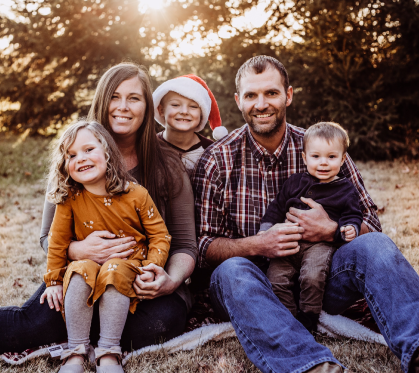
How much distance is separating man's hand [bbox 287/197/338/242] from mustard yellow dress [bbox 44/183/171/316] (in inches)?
33.2

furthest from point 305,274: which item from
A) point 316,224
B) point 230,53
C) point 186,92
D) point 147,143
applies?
point 230,53

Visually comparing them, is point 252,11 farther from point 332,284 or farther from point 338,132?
point 332,284

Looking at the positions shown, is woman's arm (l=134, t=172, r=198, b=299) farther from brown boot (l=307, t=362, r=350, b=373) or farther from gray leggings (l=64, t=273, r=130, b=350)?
brown boot (l=307, t=362, r=350, b=373)

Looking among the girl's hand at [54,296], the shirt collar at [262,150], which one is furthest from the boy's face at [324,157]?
the girl's hand at [54,296]

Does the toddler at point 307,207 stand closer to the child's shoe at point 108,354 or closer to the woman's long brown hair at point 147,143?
the woman's long brown hair at point 147,143

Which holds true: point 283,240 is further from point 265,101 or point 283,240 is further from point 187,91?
point 187,91

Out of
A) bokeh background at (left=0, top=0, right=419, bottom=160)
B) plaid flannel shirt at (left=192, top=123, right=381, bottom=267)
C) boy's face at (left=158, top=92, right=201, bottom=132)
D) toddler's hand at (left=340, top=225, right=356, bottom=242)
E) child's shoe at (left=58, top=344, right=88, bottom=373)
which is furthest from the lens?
bokeh background at (left=0, top=0, right=419, bottom=160)

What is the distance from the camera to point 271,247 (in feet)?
7.77

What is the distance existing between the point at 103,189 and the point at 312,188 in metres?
1.35

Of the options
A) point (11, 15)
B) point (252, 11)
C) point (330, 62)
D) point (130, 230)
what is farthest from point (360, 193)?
point (11, 15)

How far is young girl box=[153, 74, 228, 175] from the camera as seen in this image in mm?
3338

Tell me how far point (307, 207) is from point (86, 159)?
1.41 metres

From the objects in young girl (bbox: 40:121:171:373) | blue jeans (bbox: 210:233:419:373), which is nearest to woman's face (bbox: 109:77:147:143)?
young girl (bbox: 40:121:171:373)

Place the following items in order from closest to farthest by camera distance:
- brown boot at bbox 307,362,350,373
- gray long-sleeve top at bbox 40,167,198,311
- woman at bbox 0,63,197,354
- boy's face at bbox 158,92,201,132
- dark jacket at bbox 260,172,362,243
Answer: brown boot at bbox 307,362,350,373, woman at bbox 0,63,197,354, dark jacket at bbox 260,172,362,243, gray long-sleeve top at bbox 40,167,198,311, boy's face at bbox 158,92,201,132
